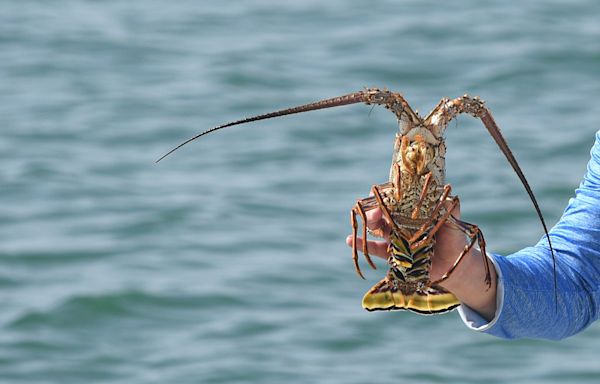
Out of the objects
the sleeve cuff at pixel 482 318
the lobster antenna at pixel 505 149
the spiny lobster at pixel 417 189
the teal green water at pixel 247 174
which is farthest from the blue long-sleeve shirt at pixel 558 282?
the teal green water at pixel 247 174

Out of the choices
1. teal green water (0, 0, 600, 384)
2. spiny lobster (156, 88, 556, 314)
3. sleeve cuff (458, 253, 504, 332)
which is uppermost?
teal green water (0, 0, 600, 384)

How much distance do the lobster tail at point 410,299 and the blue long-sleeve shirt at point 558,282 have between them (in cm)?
9

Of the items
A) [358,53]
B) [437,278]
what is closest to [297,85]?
[358,53]

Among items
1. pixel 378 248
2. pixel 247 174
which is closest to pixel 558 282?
pixel 378 248

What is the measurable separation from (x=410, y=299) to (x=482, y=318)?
0.17 metres

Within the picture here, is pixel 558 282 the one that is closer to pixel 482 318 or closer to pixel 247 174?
pixel 482 318

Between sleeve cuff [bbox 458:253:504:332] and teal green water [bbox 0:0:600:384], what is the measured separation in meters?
3.75

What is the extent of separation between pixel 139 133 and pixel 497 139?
6981mm

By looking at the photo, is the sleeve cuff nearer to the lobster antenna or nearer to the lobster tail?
the lobster tail

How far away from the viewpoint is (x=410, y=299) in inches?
114

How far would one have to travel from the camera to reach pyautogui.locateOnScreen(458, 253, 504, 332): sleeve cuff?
2900 millimetres

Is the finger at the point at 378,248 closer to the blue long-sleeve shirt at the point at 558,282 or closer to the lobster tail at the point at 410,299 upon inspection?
the lobster tail at the point at 410,299

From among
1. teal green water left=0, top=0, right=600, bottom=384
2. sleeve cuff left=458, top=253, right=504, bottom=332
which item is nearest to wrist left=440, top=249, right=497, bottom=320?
sleeve cuff left=458, top=253, right=504, bottom=332

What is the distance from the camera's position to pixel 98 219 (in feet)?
27.0
